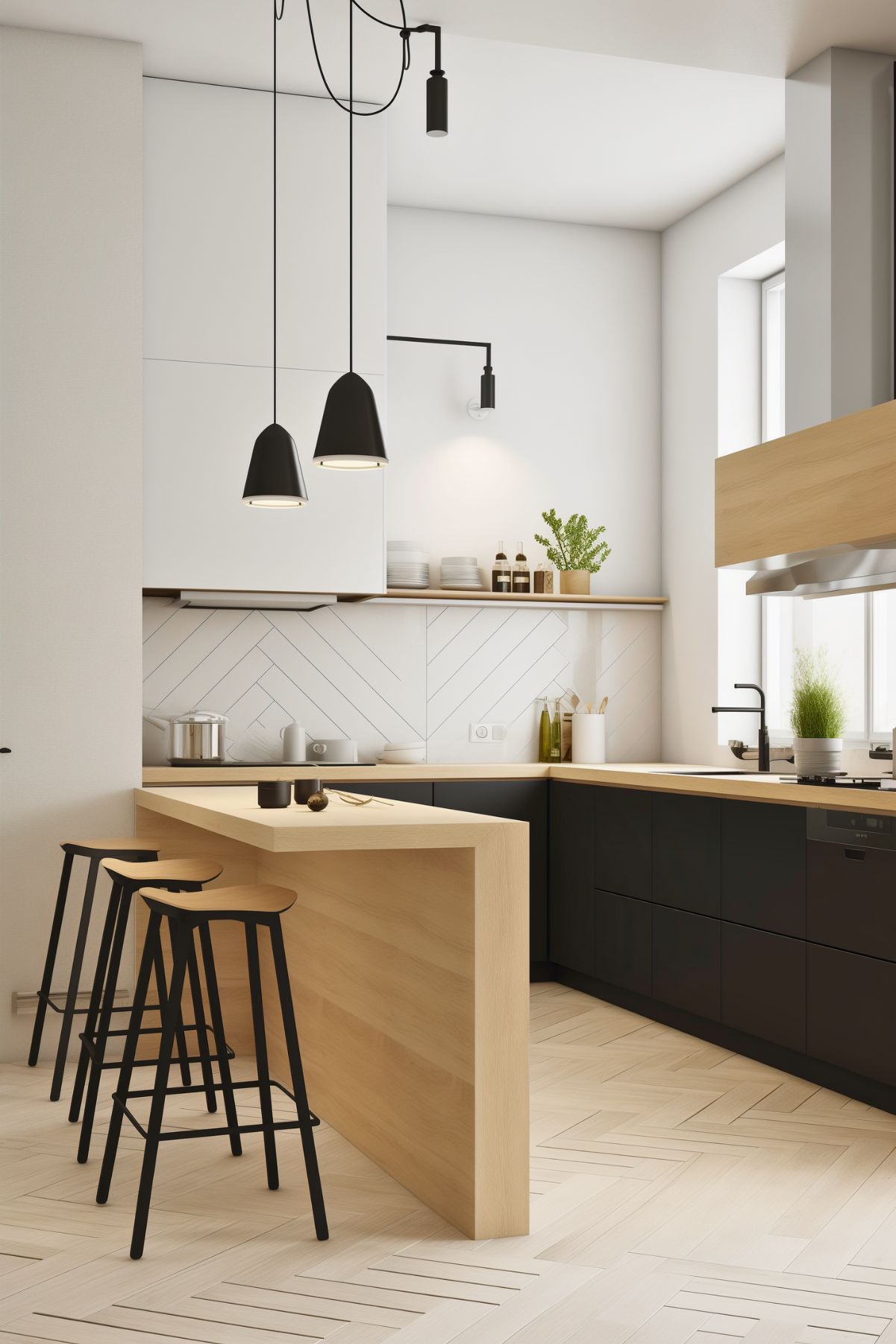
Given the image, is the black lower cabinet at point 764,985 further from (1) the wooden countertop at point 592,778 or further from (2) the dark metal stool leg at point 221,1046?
(2) the dark metal stool leg at point 221,1046

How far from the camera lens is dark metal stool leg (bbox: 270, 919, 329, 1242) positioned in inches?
105

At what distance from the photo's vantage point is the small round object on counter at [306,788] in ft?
10.2

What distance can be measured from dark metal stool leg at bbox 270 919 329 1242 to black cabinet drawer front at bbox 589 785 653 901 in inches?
84.1

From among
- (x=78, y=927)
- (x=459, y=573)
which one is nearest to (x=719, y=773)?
(x=459, y=573)

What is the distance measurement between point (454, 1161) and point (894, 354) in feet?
8.75

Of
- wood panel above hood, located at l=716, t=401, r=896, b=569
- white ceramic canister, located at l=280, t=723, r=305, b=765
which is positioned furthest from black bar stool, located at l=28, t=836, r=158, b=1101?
wood panel above hood, located at l=716, t=401, r=896, b=569

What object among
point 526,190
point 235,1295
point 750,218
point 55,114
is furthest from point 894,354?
point 235,1295

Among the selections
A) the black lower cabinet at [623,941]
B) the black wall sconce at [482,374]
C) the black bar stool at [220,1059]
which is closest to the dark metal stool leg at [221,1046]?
the black bar stool at [220,1059]

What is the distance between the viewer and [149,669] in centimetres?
510

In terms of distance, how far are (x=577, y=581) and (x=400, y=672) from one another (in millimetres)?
853

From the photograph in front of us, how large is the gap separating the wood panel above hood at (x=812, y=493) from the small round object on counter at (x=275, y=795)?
1678 mm

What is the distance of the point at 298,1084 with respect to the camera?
274 centimetres

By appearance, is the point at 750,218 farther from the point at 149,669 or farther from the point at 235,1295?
the point at 235,1295

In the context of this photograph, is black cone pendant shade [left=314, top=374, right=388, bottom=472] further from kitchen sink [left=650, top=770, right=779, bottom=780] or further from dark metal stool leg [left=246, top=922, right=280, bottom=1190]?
kitchen sink [left=650, top=770, right=779, bottom=780]
